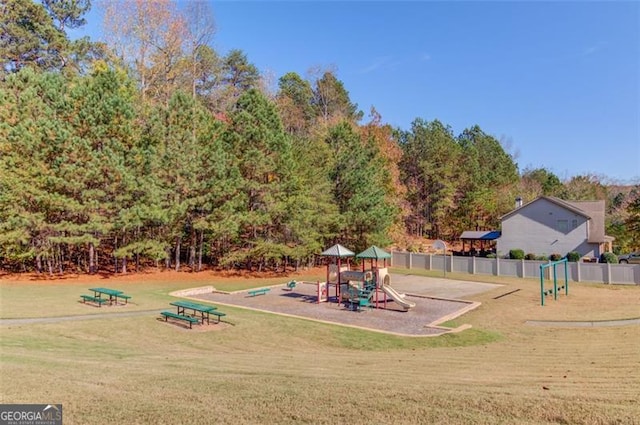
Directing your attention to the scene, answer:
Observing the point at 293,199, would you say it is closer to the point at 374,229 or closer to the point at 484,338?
the point at 374,229

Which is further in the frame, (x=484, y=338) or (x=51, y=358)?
(x=484, y=338)

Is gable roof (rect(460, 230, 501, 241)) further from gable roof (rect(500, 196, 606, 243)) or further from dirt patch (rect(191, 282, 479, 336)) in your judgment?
dirt patch (rect(191, 282, 479, 336))

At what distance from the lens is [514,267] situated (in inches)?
1208

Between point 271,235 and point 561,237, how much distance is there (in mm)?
26559

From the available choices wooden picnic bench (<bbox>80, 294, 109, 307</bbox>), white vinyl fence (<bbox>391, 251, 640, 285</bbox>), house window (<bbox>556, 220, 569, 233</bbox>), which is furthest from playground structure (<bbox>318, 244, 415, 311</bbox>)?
house window (<bbox>556, 220, 569, 233</bbox>)

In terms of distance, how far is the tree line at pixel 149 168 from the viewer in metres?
25.6

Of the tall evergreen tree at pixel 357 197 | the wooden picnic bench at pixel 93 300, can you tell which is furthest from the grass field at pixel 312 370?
the tall evergreen tree at pixel 357 197

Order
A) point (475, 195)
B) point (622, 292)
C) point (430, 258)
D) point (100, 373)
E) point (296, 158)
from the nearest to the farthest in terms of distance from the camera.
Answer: point (100, 373)
point (622, 292)
point (296, 158)
point (430, 258)
point (475, 195)

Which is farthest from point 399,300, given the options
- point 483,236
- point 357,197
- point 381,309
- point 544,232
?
point 483,236

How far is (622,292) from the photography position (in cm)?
2378

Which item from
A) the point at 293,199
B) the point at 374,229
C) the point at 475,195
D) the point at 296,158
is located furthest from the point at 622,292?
the point at 475,195

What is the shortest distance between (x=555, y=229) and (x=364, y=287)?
2697cm

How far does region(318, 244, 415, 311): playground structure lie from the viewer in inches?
746

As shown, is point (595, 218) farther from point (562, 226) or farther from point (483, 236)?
point (483, 236)
